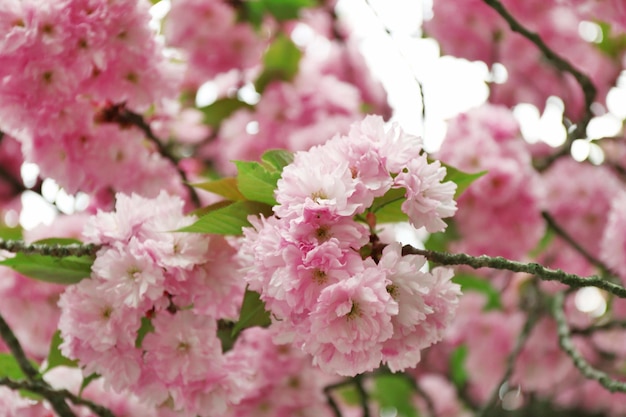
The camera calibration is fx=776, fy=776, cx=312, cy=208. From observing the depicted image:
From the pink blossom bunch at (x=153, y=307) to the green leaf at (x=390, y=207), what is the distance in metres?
0.20

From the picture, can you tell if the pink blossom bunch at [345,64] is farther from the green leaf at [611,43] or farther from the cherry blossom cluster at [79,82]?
the cherry blossom cluster at [79,82]

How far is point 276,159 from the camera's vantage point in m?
0.93

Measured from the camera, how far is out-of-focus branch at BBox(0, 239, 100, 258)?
3.04ft

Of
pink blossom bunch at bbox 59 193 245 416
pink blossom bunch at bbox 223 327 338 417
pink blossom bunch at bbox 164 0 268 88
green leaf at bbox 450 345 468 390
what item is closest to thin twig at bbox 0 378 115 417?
pink blossom bunch at bbox 59 193 245 416

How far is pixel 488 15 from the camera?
1854mm

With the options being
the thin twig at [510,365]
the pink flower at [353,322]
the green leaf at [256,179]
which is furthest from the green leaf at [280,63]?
the pink flower at [353,322]

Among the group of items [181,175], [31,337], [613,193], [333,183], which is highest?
[333,183]

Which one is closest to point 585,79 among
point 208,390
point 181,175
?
point 181,175

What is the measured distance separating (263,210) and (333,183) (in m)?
0.15

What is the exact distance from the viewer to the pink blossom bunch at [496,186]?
1.62m

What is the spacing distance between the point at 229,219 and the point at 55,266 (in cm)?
25

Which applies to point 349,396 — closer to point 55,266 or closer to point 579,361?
point 579,361

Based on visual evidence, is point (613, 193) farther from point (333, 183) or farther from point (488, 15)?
point (333, 183)

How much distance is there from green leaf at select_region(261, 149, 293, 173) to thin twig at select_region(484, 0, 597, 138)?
50cm
